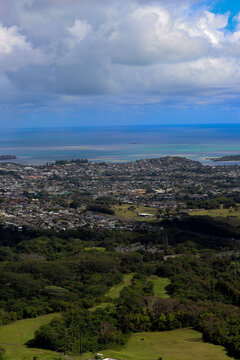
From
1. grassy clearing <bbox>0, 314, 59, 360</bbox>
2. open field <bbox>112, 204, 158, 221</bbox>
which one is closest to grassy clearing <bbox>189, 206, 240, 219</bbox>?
open field <bbox>112, 204, 158, 221</bbox>

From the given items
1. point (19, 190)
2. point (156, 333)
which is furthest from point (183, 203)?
point (156, 333)

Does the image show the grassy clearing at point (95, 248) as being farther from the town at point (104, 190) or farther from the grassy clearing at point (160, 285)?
the grassy clearing at point (160, 285)

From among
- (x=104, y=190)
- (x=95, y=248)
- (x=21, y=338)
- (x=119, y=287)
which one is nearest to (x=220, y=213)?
(x=95, y=248)

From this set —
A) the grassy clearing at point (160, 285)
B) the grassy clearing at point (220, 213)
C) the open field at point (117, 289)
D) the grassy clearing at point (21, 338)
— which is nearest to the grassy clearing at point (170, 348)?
the grassy clearing at point (21, 338)

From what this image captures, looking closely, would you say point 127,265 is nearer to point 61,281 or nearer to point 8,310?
point 61,281

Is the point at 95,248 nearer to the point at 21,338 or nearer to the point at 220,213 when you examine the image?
the point at 21,338
